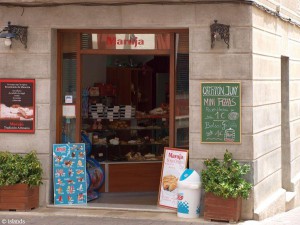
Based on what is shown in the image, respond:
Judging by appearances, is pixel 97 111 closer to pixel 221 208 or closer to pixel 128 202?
pixel 128 202

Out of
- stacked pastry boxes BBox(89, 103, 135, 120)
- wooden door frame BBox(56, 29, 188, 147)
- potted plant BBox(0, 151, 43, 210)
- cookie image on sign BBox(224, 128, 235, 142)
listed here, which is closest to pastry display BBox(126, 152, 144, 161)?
stacked pastry boxes BBox(89, 103, 135, 120)

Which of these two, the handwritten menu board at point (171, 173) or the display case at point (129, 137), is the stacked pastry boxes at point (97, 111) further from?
the handwritten menu board at point (171, 173)

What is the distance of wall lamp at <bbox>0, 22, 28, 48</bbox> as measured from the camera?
11023mm

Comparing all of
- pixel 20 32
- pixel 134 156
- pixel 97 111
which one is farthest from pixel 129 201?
pixel 20 32

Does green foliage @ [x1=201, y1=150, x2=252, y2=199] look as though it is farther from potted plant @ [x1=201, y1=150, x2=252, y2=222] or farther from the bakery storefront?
the bakery storefront

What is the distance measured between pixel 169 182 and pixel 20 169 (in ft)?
8.93

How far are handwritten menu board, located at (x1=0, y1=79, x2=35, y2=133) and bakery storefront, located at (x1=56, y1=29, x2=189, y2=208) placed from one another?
1.89 feet

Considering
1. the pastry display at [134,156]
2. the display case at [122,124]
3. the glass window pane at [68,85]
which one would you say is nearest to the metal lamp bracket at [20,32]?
the glass window pane at [68,85]

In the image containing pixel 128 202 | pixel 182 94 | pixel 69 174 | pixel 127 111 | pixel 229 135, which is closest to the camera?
pixel 229 135

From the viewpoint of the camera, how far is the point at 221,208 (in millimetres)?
10367

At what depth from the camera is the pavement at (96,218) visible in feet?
33.8

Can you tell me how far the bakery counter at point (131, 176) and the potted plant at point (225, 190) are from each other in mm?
2807

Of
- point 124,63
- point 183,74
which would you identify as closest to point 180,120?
point 183,74

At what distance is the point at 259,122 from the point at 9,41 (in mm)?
4805
